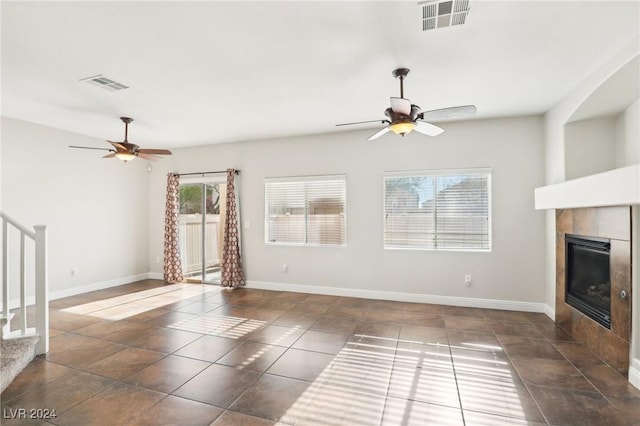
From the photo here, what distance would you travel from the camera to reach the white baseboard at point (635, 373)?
2.51 metres

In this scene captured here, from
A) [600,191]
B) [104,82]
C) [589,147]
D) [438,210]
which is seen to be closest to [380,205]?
[438,210]

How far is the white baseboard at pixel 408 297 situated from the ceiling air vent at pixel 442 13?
3851 millimetres

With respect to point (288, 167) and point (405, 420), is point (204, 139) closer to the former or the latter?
point (288, 167)

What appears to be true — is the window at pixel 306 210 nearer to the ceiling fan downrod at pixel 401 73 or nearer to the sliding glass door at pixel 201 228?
the sliding glass door at pixel 201 228

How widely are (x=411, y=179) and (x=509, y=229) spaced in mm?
1617

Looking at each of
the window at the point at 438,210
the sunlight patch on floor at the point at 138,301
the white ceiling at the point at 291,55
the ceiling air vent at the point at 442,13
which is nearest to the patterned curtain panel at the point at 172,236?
the sunlight patch on floor at the point at 138,301

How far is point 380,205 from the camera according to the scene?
16.7ft

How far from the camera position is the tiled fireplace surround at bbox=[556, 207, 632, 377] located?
105 inches

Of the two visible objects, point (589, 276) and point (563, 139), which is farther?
point (563, 139)

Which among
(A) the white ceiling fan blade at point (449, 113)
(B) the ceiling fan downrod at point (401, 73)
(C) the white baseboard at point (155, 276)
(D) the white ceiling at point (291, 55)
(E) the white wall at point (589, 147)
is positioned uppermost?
(D) the white ceiling at point (291, 55)

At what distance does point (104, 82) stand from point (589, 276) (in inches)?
227

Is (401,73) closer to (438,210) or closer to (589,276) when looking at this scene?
(438,210)

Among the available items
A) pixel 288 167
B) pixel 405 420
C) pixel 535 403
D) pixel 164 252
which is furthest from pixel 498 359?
pixel 164 252

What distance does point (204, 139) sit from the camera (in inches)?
231
